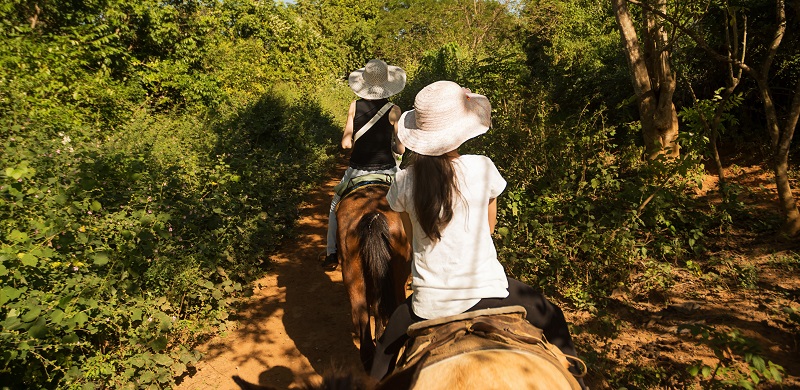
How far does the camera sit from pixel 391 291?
11.3 feet

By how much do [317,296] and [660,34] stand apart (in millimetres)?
5890

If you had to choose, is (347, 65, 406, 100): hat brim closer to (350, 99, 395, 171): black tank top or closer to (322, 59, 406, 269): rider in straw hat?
(322, 59, 406, 269): rider in straw hat

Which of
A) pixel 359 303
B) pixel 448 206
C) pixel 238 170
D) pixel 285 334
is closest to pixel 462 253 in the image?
pixel 448 206

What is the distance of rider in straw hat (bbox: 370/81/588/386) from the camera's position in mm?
2127

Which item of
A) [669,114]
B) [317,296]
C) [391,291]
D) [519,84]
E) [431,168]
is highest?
[519,84]

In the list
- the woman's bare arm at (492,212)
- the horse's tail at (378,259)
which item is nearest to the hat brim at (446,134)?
the woman's bare arm at (492,212)

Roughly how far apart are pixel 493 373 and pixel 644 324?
347 centimetres

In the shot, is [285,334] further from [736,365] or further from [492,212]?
[736,365]

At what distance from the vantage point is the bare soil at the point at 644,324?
3.75 meters

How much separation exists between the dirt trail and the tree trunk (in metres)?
4.78

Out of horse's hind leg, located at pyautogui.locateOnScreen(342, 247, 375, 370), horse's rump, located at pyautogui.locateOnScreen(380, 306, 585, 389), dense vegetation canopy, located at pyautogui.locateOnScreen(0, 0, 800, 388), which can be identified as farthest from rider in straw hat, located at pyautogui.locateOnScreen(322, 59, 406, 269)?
horse's rump, located at pyautogui.locateOnScreen(380, 306, 585, 389)

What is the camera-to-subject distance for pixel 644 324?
432 centimetres

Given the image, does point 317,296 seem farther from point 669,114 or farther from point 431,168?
point 669,114

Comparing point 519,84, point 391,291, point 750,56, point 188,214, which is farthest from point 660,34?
point 188,214
